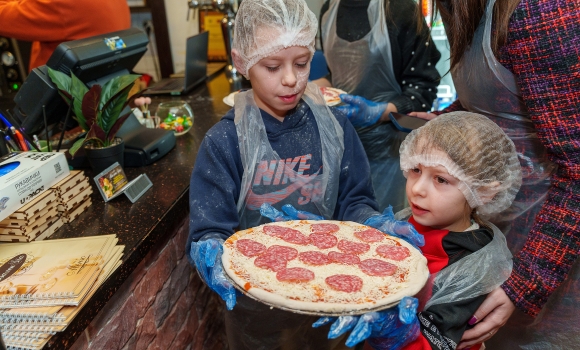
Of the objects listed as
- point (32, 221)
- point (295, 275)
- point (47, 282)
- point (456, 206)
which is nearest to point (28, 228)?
point (32, 221)

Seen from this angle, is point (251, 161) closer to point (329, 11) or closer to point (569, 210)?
point (569, 210)

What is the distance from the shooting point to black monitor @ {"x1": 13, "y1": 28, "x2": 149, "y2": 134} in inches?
64.8

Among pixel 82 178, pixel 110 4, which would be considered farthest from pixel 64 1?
pixel 82 178

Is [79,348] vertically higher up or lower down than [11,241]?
lower down

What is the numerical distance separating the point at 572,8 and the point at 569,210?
458 millimetres

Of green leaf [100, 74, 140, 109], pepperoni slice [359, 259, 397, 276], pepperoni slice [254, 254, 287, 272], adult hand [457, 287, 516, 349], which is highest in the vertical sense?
green leaf [100, 74, 140, 109]

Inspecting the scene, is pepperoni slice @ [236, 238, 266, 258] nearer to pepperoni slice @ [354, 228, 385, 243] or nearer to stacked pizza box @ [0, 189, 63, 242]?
pepperoni slice @ [354, 228, 385, 243]

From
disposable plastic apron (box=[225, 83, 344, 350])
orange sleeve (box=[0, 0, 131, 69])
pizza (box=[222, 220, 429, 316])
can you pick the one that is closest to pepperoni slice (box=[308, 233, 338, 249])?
pizza (box=[222, 220, 429, 316])

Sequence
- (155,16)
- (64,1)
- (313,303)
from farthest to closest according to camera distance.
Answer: (155,16), (64,1), (313,303)

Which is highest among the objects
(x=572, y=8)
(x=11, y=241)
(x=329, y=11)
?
(x=572, y=8)

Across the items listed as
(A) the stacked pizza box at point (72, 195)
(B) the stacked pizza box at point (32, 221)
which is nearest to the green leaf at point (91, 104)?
(A) the stacked pizza box at point (72, 195)

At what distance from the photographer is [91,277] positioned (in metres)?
1.15

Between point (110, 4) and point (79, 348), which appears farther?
point (110, 4)

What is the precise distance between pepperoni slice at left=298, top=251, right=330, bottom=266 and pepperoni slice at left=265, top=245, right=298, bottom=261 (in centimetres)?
2
